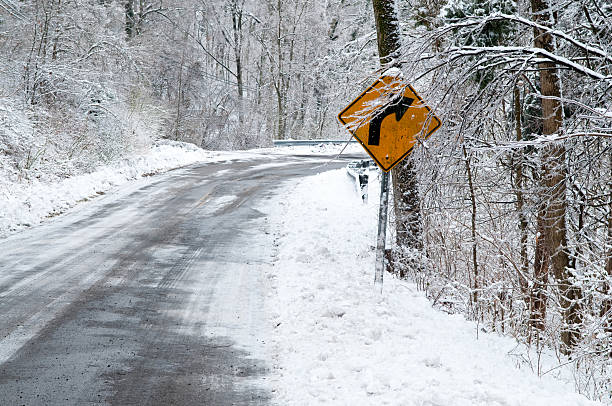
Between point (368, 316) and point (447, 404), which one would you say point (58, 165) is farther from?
point (447, 404)

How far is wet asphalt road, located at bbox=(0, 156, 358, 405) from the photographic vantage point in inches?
185

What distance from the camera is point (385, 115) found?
6672 millimetres

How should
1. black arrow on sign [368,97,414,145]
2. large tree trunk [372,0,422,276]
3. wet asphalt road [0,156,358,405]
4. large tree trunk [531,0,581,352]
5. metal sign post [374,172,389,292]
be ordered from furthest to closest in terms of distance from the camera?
1. large tree trunk [372,0,422,276]
2. metal sign post [374,172,389,292]
3. black arrow on sign [368,97,414,145]
4. large tree trunk [531,0,581,352]
5. wet asphalt road [0,156,358,405]

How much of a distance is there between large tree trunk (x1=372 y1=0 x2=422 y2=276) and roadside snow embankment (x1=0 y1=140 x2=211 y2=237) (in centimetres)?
758

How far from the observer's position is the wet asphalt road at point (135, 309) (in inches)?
185

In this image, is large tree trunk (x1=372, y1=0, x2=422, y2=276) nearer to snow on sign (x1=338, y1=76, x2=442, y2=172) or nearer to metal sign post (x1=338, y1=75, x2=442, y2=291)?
metal sign post (x1=338, y1=75, x2=442, y2=291)

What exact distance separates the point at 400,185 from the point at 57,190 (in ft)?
31.8

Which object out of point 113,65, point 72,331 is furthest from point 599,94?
point 113,65

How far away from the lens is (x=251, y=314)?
6.77 m

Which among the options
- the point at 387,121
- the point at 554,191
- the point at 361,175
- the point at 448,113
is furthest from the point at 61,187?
the point at 554,191

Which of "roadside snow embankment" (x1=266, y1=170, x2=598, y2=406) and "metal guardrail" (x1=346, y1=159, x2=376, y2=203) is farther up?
"metal guardrail" (x1=346, y1=159, x2=376, y2=203)

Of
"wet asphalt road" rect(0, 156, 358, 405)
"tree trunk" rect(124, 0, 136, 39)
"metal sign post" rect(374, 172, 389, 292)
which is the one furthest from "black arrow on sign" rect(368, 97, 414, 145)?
"tree trunk" rect(124, 0, 136, 39)

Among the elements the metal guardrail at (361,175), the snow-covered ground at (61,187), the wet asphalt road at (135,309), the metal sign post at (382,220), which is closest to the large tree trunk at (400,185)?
the metal sign post at (382,220)

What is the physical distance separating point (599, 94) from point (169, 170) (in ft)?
58.1
